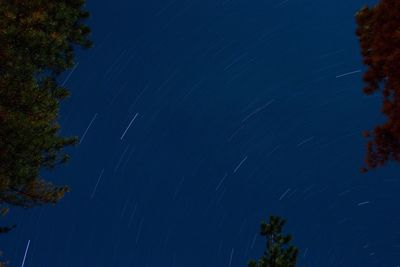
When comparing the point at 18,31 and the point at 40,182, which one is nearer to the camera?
the point at 18,31

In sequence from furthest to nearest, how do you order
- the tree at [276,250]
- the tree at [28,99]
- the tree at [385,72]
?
1. the tree at [276,250]
2. the tree at [28,99]
3. the tree at [385,72]

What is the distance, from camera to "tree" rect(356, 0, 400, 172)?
20.2 ft

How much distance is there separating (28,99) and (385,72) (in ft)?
25.0

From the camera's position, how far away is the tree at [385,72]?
20.2 feet

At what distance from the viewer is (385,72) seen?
643 centimetres

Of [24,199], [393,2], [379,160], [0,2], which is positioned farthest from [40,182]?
[393,2]

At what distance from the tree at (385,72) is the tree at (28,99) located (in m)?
7.11

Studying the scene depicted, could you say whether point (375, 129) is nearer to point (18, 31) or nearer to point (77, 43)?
point (18, 31)

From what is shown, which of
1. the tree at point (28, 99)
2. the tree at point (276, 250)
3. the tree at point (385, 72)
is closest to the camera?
the tree at point (385, 72)

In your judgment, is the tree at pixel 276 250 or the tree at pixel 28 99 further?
the tree at pixel 276 250

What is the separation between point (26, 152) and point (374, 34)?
28.3 feet

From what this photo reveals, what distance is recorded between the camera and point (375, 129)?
6.66 metres

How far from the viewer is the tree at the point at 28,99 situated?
8.52 meters

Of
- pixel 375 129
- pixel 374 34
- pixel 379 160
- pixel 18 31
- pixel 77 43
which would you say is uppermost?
pixel 77 43
